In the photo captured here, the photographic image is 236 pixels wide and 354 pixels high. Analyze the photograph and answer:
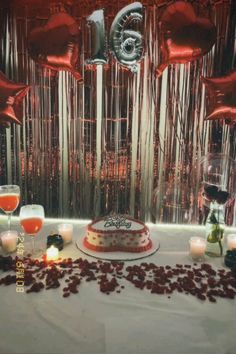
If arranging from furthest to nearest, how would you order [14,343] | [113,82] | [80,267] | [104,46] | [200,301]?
[113,82], [104,46], [80,267], [200,301], [14,343]

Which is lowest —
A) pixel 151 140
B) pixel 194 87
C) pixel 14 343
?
pixel 14 343

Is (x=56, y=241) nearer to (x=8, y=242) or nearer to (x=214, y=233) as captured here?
(x=8, y=242)

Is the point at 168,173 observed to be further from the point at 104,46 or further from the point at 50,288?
the point at 50,288

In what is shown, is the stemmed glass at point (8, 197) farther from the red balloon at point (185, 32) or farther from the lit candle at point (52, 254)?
the red balloon at point (185, 32)

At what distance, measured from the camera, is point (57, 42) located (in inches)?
71.6

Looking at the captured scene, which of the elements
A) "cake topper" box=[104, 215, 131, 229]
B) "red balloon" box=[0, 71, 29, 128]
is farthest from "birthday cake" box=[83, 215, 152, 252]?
"red balloon" box=[0, 71, 29, 128]

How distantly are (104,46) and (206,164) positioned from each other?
36.3 inches

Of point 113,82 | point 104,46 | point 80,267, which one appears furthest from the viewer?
point 113,82

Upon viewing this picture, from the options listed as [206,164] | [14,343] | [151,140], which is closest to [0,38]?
[151,140]

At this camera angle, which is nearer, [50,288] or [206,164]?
[50,288]

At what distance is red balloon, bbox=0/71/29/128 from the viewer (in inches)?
76.7

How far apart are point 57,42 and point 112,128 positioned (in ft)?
1.96

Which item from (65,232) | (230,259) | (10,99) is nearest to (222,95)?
(230,259)

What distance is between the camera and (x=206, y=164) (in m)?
2.11
